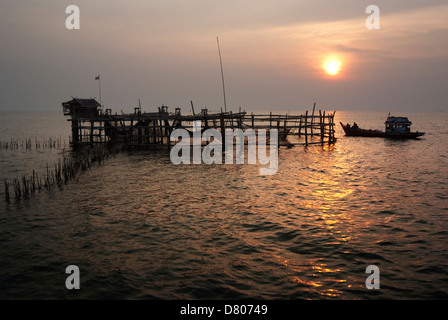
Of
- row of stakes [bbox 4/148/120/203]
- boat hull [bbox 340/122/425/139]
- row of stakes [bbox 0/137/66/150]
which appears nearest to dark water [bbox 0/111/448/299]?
row of stakes [bbox 4/148/120/203]

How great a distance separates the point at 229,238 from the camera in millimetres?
7988

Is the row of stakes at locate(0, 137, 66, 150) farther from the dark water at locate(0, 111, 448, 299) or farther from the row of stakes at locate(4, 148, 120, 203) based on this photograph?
the dark water at locate(0, 111, 448, 299)

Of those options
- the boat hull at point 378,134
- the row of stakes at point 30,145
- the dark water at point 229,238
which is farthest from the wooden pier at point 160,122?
the dark water at point 229,238

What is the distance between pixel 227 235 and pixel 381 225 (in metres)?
4.34

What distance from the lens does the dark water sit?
19.0ft

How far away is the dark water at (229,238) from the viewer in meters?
5.79

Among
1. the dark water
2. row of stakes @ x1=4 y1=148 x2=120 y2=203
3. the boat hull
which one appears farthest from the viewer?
the boat hull

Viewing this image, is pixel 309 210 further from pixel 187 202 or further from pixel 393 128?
pixel 393 128

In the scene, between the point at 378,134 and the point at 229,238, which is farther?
the point at 378,134

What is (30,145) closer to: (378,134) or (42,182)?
(42,182)

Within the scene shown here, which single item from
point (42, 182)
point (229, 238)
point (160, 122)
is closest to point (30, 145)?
point (160, 122)

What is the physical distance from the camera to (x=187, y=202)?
1123 cm
